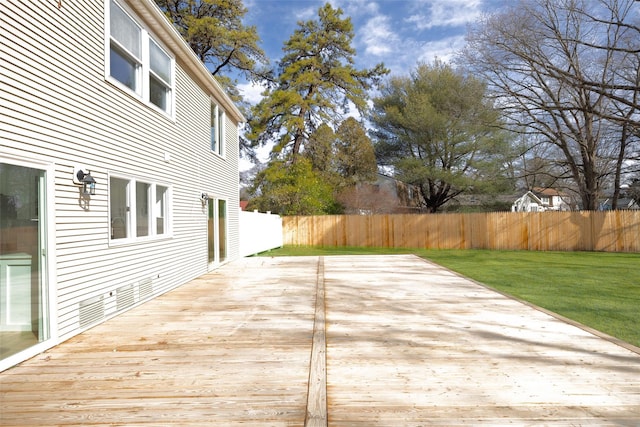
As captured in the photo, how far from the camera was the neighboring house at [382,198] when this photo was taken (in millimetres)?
21078

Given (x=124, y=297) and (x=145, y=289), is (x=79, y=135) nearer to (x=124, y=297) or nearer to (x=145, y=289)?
(x=124, y=297)

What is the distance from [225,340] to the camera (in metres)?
3.84

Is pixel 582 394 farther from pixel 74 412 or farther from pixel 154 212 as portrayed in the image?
pixel 154 212

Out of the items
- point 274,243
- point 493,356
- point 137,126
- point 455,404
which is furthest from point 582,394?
point 274,243

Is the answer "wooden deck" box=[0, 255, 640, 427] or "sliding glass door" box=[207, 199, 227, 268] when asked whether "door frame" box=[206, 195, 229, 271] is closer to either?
"sliding glass door" box=[207, 199, 227, 268]

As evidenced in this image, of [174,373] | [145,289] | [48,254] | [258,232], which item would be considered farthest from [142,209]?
[258,232]

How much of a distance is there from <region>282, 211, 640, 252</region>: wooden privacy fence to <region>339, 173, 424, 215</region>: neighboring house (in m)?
3.83

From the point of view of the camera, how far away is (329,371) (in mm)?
3049

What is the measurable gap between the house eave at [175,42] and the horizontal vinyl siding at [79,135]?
870 mm

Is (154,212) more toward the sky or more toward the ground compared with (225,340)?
more toward the sky

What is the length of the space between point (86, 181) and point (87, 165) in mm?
277

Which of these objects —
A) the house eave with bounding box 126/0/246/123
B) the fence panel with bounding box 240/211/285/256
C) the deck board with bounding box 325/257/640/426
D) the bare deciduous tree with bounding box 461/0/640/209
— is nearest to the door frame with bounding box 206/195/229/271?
the fence panel with bounding box 240/211/285/256

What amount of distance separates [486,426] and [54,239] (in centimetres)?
429

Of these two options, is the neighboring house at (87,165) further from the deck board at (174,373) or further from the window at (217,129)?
the window at (217,129)
